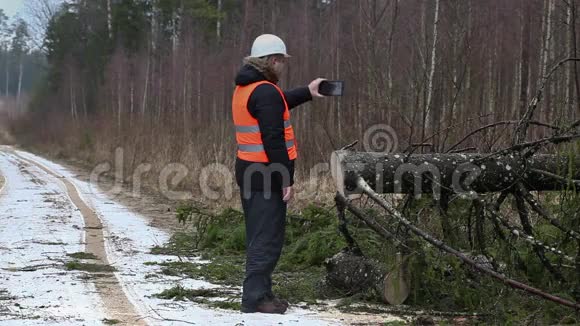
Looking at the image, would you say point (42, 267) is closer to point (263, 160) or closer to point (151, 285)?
point (151, 285)

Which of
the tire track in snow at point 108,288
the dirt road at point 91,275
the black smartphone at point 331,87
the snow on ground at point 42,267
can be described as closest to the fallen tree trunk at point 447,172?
the black smartphone at point 331,87

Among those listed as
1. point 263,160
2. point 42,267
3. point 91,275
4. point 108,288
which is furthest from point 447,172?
point 42,267

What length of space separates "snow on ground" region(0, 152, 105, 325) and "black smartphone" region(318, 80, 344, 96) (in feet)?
7.03

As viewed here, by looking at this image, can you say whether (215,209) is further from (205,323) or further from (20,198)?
(205,323)

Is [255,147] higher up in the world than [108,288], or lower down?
higher up

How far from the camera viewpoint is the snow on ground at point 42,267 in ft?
17.6

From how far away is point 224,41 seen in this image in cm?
3753

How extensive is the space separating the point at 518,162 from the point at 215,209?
7560 mm

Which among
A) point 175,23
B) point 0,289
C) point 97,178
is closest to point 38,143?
point 175,23

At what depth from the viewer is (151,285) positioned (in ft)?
21.1

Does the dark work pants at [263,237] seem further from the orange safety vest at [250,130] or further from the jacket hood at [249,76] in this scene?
the jacket hood at [249,76]

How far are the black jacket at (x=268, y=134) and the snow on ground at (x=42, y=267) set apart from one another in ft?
4.50

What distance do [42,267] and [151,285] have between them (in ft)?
4.15

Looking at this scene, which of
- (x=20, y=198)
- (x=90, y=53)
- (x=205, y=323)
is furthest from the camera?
(x=90, y=53)
